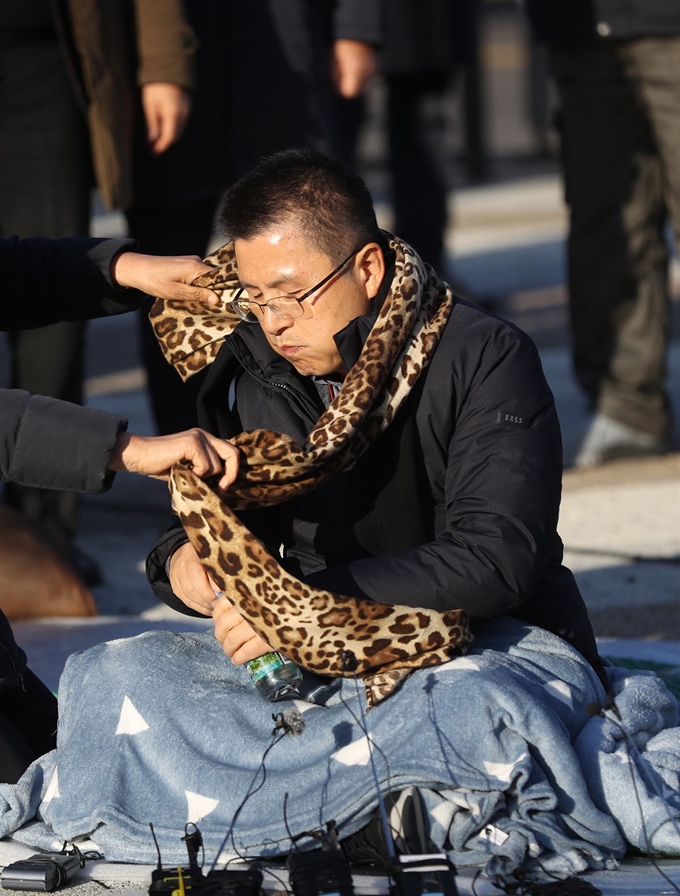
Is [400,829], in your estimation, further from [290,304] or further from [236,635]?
[290,304]

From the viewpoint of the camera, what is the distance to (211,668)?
3.12m

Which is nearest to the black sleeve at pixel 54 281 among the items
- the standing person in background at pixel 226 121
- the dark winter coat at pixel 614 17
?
the standing person in background at pixel 226 121

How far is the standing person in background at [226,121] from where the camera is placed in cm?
503

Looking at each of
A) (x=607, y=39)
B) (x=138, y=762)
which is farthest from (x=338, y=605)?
(x=607, y=39)

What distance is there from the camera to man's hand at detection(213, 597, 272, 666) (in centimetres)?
293

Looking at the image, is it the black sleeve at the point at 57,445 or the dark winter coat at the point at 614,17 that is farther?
the dark winter coat at the point at 614,17

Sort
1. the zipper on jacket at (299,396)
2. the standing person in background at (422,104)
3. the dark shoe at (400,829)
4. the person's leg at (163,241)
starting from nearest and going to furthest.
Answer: the dark shoe at (400,829) < the zipper on jacket at (299,396) < the person's leg at (163,241) < the standing person in background at (422,104)

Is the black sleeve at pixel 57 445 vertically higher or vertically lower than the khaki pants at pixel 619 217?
higher

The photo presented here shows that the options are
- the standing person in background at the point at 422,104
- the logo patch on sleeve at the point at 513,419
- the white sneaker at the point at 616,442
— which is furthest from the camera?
the standing person in background at the point at 422,104

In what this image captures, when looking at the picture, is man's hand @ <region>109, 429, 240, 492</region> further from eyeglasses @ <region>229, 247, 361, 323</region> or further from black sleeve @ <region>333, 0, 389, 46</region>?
black sleeve @ <region>333, 0, 389, 46</region>

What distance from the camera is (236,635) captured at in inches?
116

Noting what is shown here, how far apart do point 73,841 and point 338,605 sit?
680 mm

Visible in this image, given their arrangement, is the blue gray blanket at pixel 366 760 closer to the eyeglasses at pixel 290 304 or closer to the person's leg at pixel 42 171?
the eyeglasses at pixel 290 304

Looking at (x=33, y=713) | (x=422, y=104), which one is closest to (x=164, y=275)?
(x=33, y=713)
